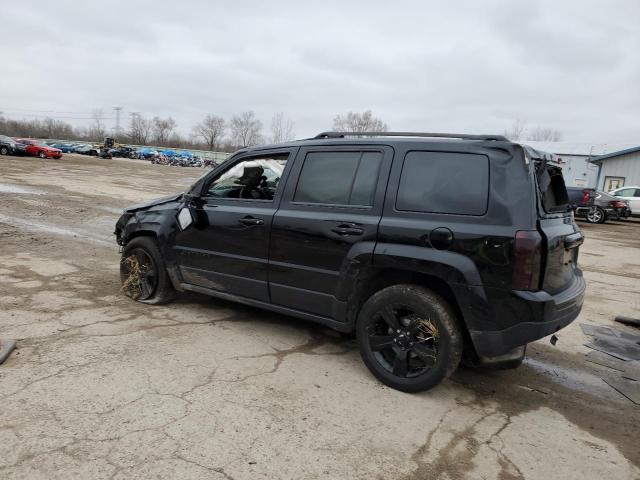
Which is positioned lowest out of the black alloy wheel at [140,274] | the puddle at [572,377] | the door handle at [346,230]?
the puddle at [572,377]

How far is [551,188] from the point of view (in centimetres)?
366

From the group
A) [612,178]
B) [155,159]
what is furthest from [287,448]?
[155,159]

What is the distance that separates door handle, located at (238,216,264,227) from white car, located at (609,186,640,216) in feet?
78.9

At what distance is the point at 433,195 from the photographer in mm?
3441

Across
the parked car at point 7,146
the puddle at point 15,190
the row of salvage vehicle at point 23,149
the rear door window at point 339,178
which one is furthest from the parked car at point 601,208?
the parked car at point 7,146

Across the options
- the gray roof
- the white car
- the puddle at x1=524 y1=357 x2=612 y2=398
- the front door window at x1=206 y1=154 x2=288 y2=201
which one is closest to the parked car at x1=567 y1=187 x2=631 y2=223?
the white car

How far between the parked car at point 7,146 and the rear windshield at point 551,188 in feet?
142

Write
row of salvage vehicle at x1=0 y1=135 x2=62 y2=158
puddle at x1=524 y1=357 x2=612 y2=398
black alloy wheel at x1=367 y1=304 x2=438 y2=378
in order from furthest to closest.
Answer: row of salvage vehicle at x1=0 y1=135 x2=62 y2=158, puddle at x1=524 y1=357 x2=612 y2=398, black alloy wheel at x1=367 y1=304 x2=438 y2=378

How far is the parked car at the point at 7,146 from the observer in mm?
37156

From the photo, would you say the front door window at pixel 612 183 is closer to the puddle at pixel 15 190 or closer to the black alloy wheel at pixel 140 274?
the puddle at pixel 15 190

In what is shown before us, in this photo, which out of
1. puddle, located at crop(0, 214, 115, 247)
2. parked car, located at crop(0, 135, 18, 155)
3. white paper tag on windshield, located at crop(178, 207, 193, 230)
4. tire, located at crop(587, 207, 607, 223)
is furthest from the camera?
parked car, located at crop(0, 135, 18, 155)

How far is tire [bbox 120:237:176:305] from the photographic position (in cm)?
509

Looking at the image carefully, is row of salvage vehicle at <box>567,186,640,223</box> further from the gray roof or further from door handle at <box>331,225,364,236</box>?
door handle at <box>331,225,364,236</box>

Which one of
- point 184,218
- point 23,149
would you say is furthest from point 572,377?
point 23,149
